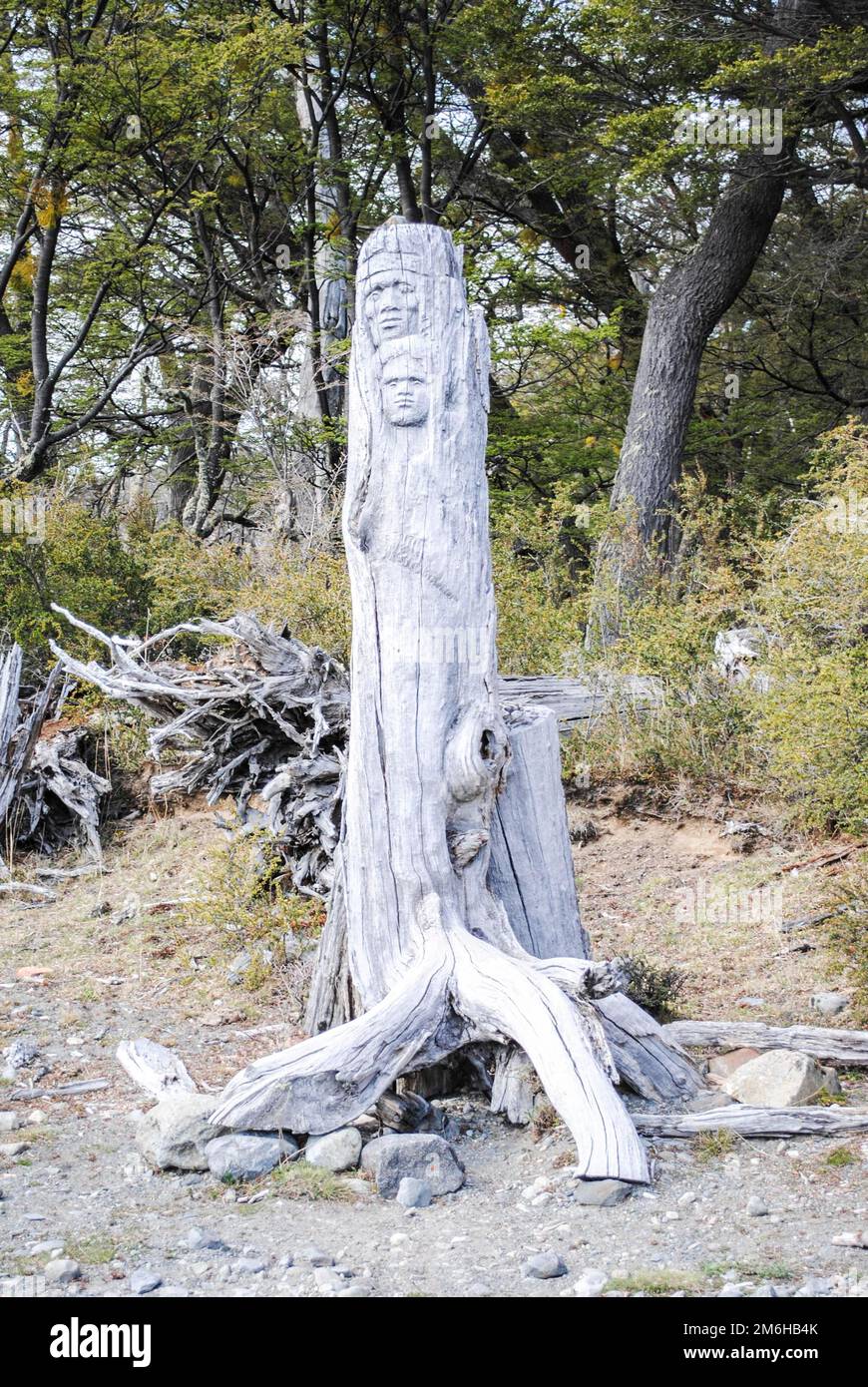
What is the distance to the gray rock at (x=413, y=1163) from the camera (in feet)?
11.7

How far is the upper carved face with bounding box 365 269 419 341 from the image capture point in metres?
4.56

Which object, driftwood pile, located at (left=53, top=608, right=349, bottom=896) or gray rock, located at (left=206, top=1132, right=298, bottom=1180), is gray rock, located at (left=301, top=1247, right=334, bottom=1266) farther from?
driftwood pile, located at (left=53, top=608, right=349, bottom=896)

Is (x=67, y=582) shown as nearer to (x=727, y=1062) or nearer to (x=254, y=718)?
(x=254, y=718)

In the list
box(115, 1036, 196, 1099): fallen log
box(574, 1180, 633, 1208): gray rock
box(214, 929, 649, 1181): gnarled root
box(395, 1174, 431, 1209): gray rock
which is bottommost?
box(115, 1036, 196, 1099): fallen log

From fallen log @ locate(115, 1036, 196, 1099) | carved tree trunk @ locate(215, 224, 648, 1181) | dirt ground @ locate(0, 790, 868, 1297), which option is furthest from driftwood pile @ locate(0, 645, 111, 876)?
carved tree trunk @ locate(215, 224, 648, 1181)

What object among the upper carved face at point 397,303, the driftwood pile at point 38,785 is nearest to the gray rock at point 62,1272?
the upper carved face at point 397,303

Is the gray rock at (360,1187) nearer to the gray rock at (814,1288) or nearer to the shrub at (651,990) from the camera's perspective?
the gray rock at (814,1288)

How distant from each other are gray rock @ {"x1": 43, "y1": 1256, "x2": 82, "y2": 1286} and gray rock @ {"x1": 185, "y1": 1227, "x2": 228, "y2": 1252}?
0.30m

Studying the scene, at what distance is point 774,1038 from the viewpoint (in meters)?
4.55

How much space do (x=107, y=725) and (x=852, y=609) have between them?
232 inches

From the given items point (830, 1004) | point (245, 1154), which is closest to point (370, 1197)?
point (245, 1154)

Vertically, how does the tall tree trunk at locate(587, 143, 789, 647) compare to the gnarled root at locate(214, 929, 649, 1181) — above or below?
above
